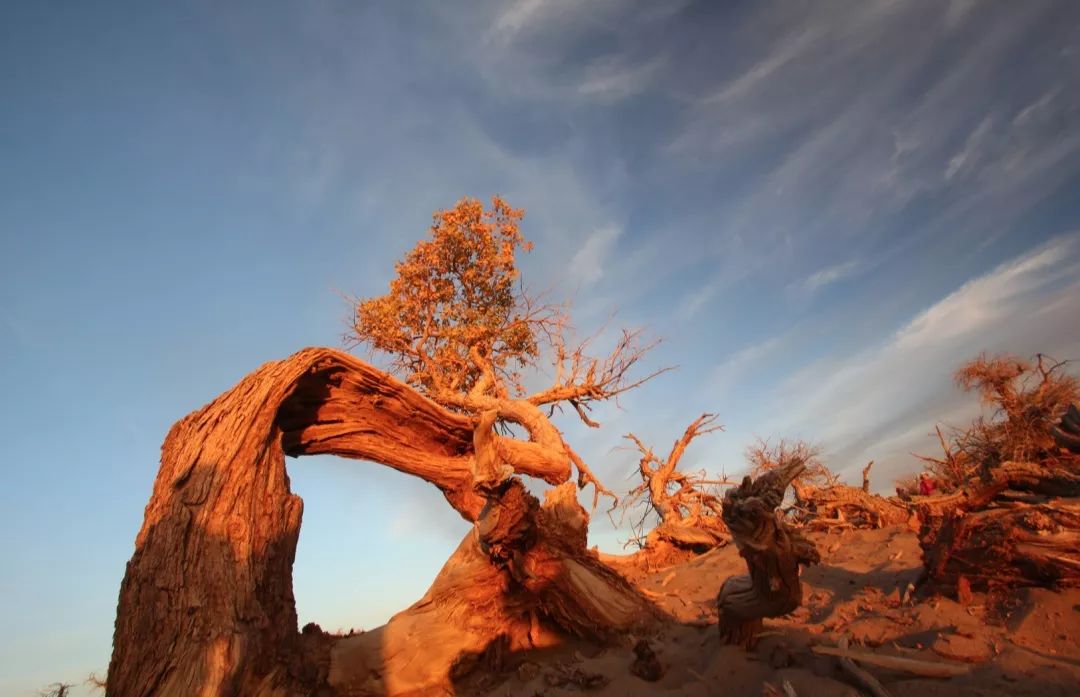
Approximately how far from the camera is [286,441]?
6320 mm

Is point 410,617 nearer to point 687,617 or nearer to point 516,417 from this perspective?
point 687,617

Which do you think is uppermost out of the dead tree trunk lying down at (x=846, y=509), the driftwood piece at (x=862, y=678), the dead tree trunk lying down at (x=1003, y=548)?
the dead tree trunk lying down at (x=846, y=509)

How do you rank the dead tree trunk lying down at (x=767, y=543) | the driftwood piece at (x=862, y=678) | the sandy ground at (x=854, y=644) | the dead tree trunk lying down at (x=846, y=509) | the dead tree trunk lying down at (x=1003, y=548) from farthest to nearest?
the dead tree trunk lying down at (x=846, y=509)
the dead tree trunk lying down at (x=1003, y=548)
the dead tree trunk lying down at (x=767, y=543)
the sandy ground at (x=854, y=644)
the driftwood piece at (x=862, y=678)

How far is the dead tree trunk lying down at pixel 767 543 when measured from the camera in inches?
145

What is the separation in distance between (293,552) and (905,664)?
5.01m

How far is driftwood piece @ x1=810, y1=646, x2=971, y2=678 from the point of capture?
337 centimetres

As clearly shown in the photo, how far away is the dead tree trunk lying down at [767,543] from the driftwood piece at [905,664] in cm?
40

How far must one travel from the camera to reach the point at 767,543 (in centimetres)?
377

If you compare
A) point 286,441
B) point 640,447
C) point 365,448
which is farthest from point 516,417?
point 640,447

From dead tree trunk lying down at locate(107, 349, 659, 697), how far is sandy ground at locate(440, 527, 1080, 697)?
1.75 feet

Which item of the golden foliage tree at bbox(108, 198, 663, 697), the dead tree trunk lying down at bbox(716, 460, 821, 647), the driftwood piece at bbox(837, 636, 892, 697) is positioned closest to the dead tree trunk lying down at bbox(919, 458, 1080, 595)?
the dead tree trunk lying down at bbox(716, 460, 821, 647)

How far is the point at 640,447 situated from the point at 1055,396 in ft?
28.3

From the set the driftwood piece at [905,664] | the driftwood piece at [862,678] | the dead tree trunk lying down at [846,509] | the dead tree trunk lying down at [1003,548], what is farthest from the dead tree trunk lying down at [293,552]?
the dead tree trunk lying down at [846,509]

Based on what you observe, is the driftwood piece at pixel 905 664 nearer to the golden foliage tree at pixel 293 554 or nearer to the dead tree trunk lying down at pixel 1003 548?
the dead tree trunk lying down at pixel 1003 548
